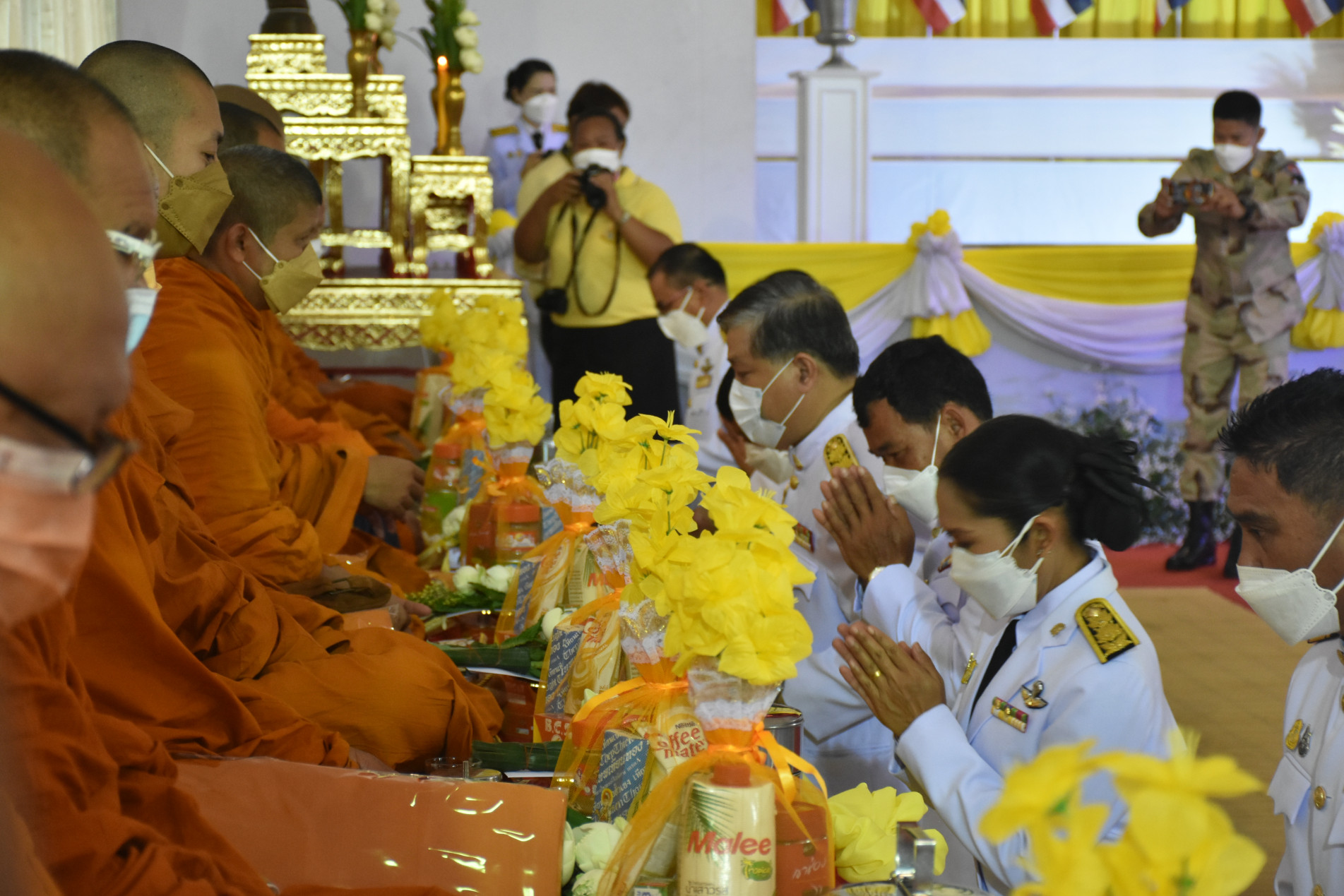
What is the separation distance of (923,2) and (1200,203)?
4.03 metres

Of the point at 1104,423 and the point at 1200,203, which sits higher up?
the point at 1200,203

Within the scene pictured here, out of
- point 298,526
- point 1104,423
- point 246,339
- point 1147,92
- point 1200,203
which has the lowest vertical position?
point 1104,423

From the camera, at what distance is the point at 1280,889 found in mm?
1647

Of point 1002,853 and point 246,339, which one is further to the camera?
point 246,339

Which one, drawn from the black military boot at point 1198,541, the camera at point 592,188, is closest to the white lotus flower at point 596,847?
the camera at point 592,188

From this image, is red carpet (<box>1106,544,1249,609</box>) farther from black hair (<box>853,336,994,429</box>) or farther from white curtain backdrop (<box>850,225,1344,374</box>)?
black hair (<box>853,336,994,429</box>)

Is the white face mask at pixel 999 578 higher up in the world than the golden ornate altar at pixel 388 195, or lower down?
lower down

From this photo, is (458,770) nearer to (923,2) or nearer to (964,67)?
(923,2)

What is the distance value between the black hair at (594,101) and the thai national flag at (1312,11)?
6.40 meters

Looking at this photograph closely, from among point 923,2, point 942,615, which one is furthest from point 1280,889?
point 923,2

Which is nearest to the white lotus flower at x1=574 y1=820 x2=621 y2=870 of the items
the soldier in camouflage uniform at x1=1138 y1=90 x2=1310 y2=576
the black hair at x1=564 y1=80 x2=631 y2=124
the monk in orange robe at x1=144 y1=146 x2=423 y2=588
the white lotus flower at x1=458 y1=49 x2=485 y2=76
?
the monk in orange robe at x1=144 y1=146 x2=423 y2=588

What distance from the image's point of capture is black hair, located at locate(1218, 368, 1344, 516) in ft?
5.18

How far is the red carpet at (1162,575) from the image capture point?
5250 mm

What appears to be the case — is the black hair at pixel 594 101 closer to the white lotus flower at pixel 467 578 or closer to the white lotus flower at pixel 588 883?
the white lotus flower at pixel 467 578
